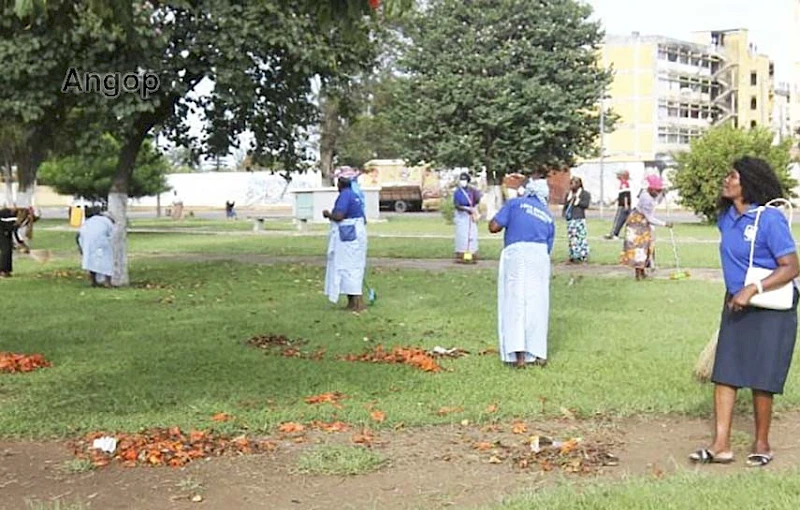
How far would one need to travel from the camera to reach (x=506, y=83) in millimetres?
42531

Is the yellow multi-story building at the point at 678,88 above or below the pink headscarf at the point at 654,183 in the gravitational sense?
above

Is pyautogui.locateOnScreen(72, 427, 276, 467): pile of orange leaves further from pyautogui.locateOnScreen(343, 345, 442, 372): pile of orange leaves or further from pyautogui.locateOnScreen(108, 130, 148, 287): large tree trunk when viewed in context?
pyautogui.locateOnScreen(108, 130, 148, 287): large tree trunk

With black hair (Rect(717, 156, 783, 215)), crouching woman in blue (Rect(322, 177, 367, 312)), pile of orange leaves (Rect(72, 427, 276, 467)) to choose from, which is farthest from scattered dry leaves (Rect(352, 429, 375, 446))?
crouching woman in blue (Rect(322, 177, 367, 312))

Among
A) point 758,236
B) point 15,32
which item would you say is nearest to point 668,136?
point 15,32

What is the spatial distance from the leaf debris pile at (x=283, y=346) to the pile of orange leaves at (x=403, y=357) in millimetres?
373

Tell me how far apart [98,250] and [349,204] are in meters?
5.56

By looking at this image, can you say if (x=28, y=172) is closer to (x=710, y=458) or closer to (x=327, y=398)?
(x=327, y=398)

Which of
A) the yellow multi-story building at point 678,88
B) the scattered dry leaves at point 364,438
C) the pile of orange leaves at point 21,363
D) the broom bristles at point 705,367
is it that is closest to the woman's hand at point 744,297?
the broom bristles at point 705,367

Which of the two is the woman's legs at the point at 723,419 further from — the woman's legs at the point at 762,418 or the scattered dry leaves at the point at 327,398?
the scattered dry leaves at the point at 327,398

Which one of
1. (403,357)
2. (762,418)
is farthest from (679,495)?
(403,357)

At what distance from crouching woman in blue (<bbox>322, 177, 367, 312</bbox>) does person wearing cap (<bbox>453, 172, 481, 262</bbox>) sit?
7.21 m

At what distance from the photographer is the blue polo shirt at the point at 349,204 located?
1309 cm

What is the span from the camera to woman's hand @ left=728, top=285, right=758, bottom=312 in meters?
6.18

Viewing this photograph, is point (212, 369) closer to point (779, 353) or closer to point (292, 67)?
point (779, 353)
